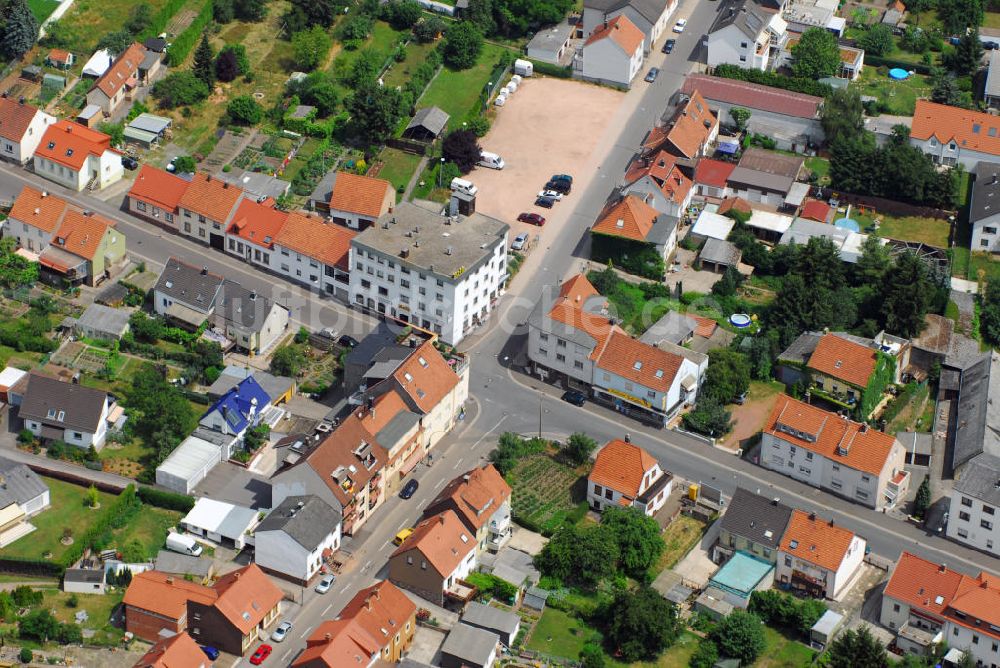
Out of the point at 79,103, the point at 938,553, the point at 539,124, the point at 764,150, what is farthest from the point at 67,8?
the point at 938,553

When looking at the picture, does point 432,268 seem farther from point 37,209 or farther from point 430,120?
point 37,209

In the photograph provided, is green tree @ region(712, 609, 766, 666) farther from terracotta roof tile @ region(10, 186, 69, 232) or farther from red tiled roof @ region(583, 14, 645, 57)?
red tiled roof @ region(583, 14, 645, 57)

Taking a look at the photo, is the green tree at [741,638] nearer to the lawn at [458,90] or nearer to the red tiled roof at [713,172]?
the red tiled roof at [713,172]

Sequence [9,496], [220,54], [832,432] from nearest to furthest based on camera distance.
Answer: [9,496]
[832,432]
[220,54]

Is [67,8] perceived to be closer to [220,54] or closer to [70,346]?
[220,54]

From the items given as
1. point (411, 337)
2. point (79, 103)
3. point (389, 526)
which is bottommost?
point (389, 526)
